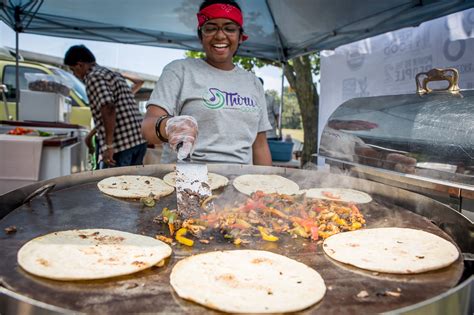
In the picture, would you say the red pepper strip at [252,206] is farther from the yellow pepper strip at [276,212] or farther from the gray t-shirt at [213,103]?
the gray t-shirt at [213,103]

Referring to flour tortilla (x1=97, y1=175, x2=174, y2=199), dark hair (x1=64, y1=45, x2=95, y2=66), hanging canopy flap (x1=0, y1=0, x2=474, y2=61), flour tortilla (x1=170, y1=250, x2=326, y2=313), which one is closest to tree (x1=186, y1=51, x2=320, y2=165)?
hanging canopy flap (x1=0, y1=0, x2=474, y2=61)

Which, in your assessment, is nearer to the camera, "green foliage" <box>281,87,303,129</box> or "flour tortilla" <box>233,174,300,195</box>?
"flour tortilla" <box>233,174,300,195</box>

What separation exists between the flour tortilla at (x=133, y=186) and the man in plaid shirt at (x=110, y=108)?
256cm

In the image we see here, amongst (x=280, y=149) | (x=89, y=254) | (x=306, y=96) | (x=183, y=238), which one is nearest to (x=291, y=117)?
(x=306, y=96)

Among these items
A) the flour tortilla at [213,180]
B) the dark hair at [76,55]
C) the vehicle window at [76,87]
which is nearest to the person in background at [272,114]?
the vehicle window at [76,87]

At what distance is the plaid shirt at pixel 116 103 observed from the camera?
515cm

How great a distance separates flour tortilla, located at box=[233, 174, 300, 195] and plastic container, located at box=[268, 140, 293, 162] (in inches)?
226

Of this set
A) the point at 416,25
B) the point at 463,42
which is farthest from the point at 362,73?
the point at 463,42

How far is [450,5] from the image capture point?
442 cm

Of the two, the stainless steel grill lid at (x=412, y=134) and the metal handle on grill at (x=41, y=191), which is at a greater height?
the stainless steel grill lid at (x=412, y=134)

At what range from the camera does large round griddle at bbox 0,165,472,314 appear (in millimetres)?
1241

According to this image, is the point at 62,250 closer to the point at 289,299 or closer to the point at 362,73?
the point at 289,299

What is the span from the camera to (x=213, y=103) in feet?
9.79

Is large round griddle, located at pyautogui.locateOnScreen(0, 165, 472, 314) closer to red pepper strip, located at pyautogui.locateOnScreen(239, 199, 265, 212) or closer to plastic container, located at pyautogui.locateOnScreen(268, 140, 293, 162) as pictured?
red pepper strip, located at pyautogui.locateOnScreen(239, 199, 265, 212)
